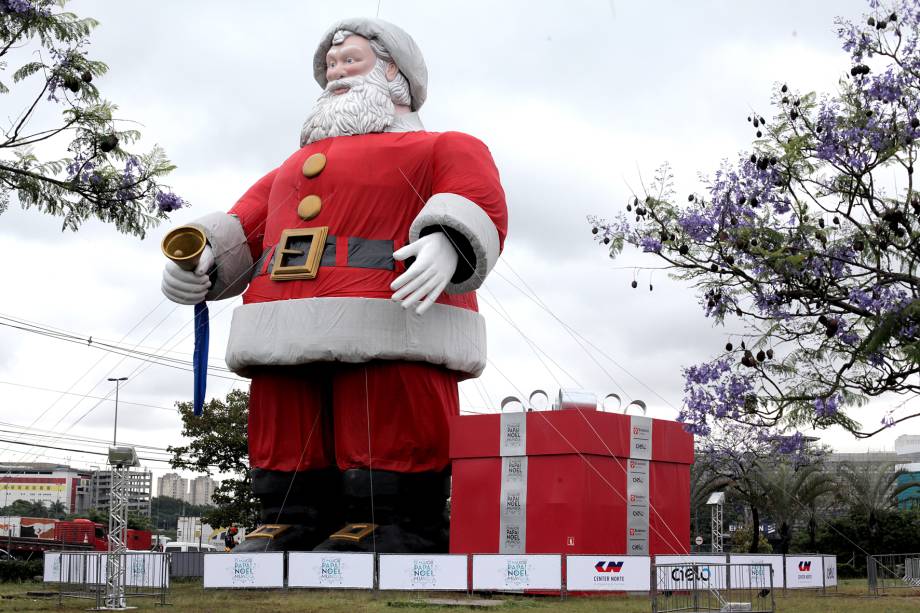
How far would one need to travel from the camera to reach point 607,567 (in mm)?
14320

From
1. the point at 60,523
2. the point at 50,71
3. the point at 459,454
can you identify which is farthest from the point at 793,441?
the point at 60,523

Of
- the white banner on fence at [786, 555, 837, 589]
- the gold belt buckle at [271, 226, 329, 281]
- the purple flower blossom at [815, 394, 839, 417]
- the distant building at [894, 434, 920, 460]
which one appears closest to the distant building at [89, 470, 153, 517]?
the gold belt buckle at [271, 226, 329, 281]

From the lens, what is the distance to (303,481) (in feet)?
49.5

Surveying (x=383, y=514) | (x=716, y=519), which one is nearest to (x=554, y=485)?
(x=383, y=514)

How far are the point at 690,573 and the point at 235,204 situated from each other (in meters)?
8.39

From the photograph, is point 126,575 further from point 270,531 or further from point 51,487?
point 51,487

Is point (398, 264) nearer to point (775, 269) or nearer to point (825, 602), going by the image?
point (775, 269)

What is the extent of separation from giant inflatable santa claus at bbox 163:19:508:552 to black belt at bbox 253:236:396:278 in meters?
0.02

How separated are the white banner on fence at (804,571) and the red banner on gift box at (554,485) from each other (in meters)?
2.16

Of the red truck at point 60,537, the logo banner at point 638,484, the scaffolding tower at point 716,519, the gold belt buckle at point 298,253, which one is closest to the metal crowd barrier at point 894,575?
the scaffolding tower at point 716,519

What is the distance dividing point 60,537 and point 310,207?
23.1 metres

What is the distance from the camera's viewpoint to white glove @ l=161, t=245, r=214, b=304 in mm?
15258

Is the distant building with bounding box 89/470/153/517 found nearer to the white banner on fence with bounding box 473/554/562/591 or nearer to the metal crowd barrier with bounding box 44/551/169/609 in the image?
the metal crowd barrier with bounding box 44/551/169/609

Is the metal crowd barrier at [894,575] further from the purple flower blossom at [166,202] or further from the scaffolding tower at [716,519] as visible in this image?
the purple flower blossom at [166,202]
